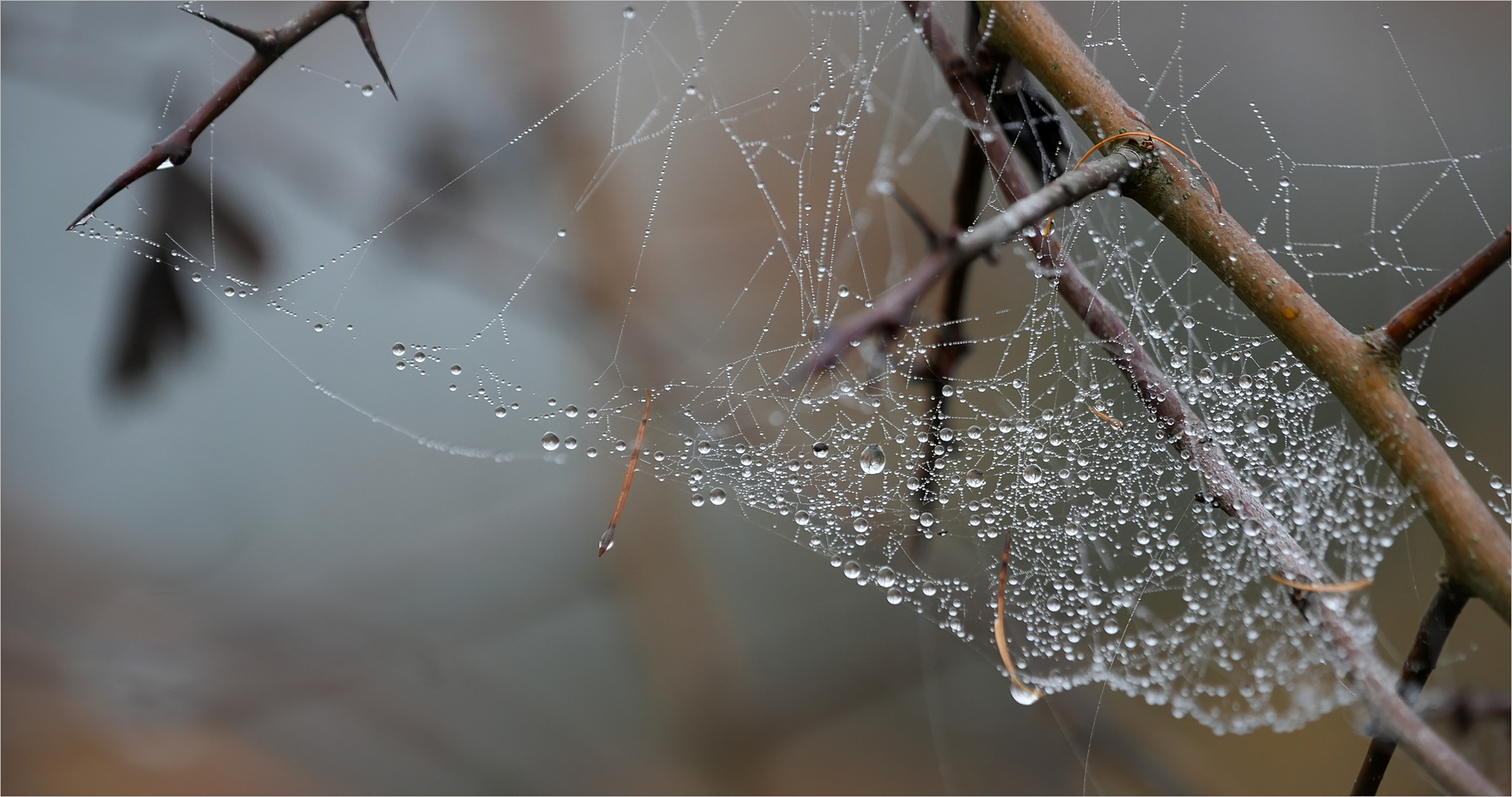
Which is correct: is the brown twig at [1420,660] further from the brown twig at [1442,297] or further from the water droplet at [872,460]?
the water droplet at [872,460]

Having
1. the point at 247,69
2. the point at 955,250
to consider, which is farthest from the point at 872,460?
the point at 247,69

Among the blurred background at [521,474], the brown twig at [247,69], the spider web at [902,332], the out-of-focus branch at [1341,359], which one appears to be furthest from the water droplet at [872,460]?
the blurred background at [521,474]

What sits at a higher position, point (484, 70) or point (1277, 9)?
point (484, 70)

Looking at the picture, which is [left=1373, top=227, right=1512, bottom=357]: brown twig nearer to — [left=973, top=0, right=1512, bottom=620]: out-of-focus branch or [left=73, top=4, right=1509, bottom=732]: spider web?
[left=973, top=0, right=1512, bottom=620]: out-of-focus branch

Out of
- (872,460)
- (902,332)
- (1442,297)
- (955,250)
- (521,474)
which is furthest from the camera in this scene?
(521,474)

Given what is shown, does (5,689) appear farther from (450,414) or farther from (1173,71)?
(1173,71)

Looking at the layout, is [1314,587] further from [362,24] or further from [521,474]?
[521,474]

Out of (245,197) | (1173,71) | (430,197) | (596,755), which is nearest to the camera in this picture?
(245,197)

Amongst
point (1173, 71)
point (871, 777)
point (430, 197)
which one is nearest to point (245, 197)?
point (430, 197)
